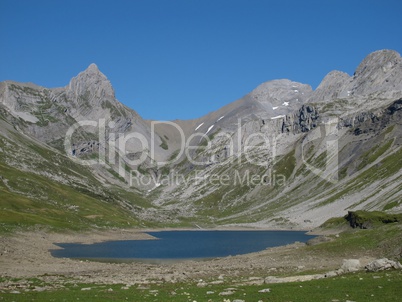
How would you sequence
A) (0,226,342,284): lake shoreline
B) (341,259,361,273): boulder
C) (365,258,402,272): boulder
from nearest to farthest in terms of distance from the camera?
(365,258,402,272): boulder → (341,259,361,273): boulder → (0,226,342,284): lake shoreline

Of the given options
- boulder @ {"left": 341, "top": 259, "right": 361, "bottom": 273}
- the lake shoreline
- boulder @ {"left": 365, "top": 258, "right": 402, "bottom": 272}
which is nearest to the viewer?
boulder @ {"left": 365, "top": 258, "right": 402, "bottom": 272}

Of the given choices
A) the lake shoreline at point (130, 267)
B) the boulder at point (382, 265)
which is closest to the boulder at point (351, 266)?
the boulder at point (382, 265)

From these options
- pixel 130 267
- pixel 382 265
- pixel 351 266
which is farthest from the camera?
pixel 130 267

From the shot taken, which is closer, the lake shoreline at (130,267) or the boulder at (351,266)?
the boulder at (351,266)

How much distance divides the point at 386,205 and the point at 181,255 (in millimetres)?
101513

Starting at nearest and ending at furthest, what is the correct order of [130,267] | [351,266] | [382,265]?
1. [382,265]
2. [351,266]
3. [130,267]

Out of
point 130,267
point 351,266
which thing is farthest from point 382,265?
point 130,267

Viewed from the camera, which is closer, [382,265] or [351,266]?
[382,265]

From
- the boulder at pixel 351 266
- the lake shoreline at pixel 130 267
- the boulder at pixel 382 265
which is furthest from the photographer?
the lake shoreline at pixel 130 267

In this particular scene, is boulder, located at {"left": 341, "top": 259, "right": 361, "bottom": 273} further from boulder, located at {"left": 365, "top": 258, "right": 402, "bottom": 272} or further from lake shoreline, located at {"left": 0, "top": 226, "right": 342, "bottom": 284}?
lake shoreline, located at {"left": 0, "top": 226, "right": 342, "bottom": 284}

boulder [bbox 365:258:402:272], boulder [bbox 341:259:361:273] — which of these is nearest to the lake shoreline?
boulder [bbox 341:259:361:273]

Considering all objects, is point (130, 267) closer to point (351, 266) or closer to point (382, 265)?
point (351, 266)

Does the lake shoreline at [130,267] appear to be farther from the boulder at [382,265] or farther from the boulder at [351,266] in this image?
the boulder at [382,265]

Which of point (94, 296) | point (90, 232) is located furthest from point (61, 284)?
point (90, 232)
